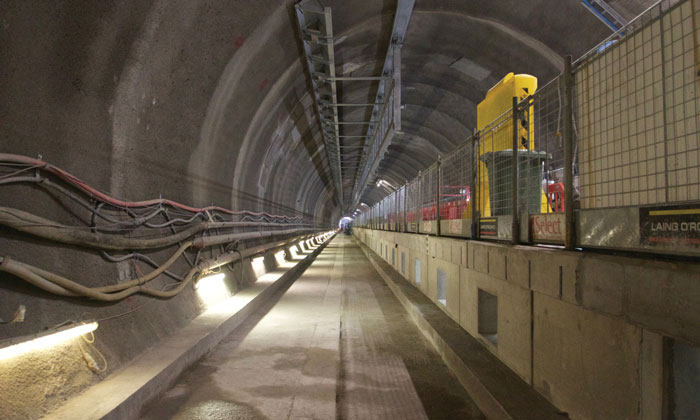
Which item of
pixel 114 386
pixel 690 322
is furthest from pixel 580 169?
pixel 114 386

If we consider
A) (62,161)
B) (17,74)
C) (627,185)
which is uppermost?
(17,74)

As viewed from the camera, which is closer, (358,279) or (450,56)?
(450,56)

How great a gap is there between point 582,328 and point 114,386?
380 cm

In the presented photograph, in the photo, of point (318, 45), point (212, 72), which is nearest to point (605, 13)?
point (318, 45)

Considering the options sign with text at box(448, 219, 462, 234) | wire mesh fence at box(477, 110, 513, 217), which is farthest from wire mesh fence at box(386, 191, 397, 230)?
wire mesh fence at box(477, 110, 513, 217)

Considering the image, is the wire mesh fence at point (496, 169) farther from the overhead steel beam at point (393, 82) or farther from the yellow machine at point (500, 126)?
the overhead steel beam at point (393, 82)

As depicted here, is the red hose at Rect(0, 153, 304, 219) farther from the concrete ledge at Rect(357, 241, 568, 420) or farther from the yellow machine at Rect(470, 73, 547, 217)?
the yellow machine at Rect(470, 73, 547, 217)

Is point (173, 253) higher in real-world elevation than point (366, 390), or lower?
higher

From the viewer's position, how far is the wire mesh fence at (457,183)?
6.77m

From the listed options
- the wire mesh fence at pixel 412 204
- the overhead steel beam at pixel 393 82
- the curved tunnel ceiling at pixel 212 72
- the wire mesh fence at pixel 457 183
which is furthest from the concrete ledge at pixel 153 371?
the overhead steel beam at pixel 393 82

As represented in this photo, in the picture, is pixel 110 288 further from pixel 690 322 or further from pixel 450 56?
pixel 450 56

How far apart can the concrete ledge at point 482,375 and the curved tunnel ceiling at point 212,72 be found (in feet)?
13.8

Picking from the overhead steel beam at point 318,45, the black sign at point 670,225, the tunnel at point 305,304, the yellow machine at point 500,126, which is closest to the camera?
the black sign at point 670,225

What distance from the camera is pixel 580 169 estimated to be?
11.3ft
